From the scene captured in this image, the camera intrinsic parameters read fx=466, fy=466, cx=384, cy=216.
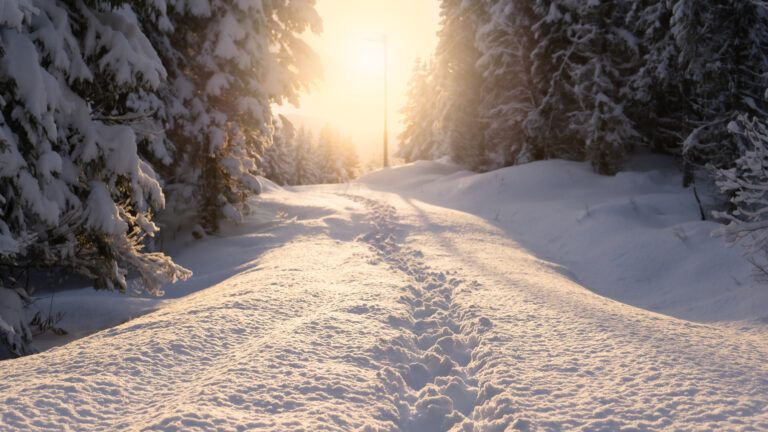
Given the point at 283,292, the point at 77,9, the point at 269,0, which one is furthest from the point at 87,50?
the point at 269,0

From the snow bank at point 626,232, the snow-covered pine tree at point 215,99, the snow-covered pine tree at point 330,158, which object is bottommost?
the snow bank at point 626,232

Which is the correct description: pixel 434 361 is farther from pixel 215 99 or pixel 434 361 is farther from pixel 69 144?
pixel 215 99

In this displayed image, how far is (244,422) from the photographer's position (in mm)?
2531

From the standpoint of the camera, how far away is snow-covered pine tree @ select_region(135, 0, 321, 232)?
9.84 meters

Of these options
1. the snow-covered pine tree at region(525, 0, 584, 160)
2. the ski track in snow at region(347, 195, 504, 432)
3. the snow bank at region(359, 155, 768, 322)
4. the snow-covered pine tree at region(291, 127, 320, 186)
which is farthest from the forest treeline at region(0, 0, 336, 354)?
the snow-covered pine tree at region(291, 127, 320, 186)

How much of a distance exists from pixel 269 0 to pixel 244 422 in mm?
11033

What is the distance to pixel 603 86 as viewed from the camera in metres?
14.5

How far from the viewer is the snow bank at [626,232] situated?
20.6 ft

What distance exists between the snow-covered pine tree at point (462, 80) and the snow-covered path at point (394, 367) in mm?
18476

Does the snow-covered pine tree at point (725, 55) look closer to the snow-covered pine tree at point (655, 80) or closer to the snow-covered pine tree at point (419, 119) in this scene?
the snow-covered pine tree at point (655, 80)

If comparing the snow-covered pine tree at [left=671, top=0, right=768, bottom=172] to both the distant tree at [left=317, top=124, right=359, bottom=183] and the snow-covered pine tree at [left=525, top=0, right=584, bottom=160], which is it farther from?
the distant tree at [left=317, top=124, right=359, bottom=183]

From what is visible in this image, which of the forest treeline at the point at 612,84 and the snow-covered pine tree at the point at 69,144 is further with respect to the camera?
the forest treeline at the point at 612,84

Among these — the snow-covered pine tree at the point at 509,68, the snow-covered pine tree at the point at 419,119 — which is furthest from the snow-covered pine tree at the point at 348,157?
the snow-covered pine tree at the point at 509,68

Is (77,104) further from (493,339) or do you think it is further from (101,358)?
(493,339)
